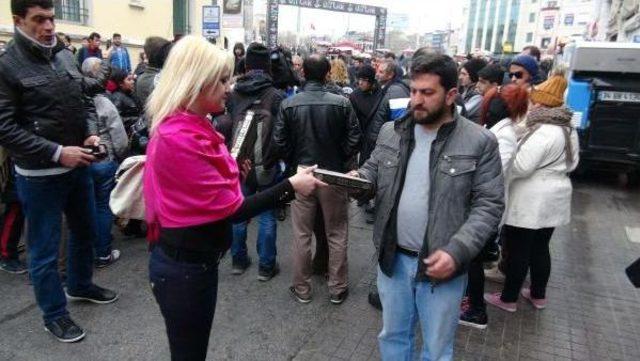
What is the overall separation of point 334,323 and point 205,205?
7.05 feet

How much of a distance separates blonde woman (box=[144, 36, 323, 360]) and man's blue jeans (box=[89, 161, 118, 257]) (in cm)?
265

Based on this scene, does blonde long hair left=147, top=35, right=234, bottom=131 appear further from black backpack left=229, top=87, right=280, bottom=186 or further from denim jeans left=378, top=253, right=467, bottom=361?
black backpack left=229, top=87, right=280, bottom=186

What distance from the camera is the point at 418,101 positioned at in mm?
2297

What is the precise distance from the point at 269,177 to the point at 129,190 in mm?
2083

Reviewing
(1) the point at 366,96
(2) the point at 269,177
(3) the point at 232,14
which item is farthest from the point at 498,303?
(3) the point at 232,14

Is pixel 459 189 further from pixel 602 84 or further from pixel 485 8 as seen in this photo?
pixel 485 8

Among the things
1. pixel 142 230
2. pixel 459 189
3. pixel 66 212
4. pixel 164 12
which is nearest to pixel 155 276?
pixel 459 189

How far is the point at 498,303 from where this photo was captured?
162 inches

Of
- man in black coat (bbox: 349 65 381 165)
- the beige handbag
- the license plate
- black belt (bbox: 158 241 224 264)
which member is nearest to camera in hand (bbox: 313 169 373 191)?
black belt (bbox: 158 241 224 264)

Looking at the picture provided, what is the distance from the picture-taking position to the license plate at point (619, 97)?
26.8 ft

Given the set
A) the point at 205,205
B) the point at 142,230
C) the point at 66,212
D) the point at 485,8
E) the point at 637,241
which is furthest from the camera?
the point at 485,8

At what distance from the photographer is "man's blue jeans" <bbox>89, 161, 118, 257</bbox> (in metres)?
4.48

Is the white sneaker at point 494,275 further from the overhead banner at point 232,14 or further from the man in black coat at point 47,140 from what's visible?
the overhead banner at point 232,14

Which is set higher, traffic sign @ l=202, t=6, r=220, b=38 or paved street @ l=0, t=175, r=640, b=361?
traffic sign @ l=202, t=6, r=220, b=38
